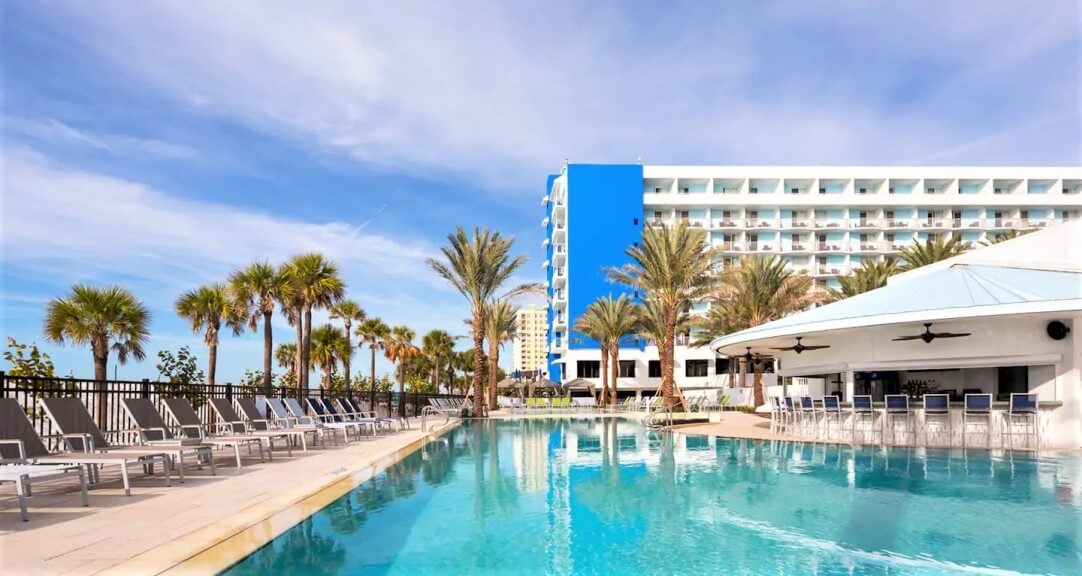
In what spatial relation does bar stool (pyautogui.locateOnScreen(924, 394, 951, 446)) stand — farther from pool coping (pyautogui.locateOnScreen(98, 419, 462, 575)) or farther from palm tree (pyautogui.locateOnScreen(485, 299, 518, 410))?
palm tree (pyautogui.locateOnScreen(485, 299, 518, 410))

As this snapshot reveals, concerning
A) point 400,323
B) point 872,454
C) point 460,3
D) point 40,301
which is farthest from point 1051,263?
point 400,323

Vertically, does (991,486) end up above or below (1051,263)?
below

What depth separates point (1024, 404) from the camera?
14.5m

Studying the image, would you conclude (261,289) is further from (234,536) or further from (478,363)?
(234,536)

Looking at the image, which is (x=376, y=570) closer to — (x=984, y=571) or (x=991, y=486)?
(x=984, y=571)

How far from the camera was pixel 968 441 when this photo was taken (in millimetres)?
14945

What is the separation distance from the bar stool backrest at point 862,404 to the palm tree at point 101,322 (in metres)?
20.6

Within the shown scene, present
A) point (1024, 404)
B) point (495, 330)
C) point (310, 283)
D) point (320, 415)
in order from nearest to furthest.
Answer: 1. point (1024, 404)
2. point (320, 415)
3. point (310, 283)
4. point (495, 330)

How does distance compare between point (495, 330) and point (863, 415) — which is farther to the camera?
point (495, 330)

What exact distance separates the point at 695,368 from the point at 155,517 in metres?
60.7

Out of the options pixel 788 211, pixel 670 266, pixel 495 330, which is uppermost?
pixel 788 211

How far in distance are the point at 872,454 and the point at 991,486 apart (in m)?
4.33

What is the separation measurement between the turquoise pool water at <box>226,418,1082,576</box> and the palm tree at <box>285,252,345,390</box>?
20.1 metres

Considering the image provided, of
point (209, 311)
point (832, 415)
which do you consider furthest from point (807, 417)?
point (209, 311)
